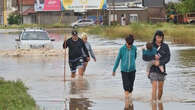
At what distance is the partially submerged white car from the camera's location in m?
28.9

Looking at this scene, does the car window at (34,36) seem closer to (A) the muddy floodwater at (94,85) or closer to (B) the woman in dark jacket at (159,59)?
(A) the muddy floodwater at (94,85)

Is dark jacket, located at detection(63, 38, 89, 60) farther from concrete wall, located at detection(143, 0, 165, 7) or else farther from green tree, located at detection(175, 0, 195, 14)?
concrete wall, located at detection(143, 0, 165, 7)

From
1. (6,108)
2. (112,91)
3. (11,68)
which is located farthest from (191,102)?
(11,68)

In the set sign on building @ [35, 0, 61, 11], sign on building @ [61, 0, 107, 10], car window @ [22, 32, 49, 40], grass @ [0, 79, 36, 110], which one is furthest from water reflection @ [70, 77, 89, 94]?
sign on building @ [35, 0, 61, 11]

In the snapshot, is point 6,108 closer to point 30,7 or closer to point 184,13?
point 184,13

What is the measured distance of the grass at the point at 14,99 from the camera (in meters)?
11.1

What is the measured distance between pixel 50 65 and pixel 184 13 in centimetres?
5179

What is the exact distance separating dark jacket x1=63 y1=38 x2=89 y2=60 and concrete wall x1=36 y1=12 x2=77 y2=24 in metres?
74.8

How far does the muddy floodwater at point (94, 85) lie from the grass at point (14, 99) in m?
0.35

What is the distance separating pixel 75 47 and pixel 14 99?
5.89 meters

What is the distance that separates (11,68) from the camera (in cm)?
2223

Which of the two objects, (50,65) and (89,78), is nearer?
(89,78)

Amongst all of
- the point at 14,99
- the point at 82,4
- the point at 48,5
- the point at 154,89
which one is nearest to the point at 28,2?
the point at 48,5

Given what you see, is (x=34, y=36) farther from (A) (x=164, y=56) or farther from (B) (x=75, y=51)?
(A) (x=164, y=56)
